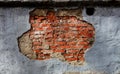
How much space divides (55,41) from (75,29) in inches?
14.7

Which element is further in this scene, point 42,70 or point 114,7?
point 42,70

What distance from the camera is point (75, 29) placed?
4246 mm

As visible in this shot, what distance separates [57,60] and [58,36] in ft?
1.29

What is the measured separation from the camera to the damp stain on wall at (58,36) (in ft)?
13.8

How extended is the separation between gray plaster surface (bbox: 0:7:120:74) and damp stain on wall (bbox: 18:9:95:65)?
82mm

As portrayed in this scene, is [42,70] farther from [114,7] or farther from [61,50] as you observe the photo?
[114,7]

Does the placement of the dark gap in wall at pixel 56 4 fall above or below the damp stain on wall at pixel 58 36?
above

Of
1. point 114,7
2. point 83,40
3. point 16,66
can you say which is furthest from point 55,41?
point 114,7

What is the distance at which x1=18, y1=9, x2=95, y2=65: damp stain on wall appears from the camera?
13.8ft

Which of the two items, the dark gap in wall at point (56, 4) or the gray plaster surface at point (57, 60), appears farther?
the gray plaster surface at point (57, 60)

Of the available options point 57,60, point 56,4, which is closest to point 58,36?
point 57,60

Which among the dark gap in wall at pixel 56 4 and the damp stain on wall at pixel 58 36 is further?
the damp stain on wall at pixel 58 36

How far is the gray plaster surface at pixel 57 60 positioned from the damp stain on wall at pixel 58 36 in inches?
3.2

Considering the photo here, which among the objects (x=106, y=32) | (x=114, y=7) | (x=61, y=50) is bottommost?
(x=61, y=50)
